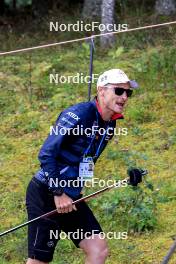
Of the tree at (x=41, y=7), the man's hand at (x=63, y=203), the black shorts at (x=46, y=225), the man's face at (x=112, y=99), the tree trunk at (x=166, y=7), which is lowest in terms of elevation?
the black shorts at (x=46, y=225)

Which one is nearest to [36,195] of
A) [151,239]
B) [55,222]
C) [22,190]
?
[55,222]

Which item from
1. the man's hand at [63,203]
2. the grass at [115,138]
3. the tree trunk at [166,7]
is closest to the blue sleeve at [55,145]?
the man's hand at [63,203]

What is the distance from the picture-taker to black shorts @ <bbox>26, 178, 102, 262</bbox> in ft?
13.9

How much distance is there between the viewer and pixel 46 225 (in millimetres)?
4227

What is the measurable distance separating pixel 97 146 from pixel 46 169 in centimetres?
47

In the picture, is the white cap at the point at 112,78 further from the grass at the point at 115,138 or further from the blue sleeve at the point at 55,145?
the grass at the point at 115,138

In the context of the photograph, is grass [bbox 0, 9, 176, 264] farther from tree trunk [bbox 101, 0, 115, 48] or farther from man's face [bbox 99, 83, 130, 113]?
man's face [bbox 99, 83, 130, 113]

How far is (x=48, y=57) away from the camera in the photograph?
10.5 metres

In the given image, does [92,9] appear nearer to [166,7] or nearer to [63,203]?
[166,7]

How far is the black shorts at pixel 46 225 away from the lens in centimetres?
424

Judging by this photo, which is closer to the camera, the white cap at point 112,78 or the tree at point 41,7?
the white cap at point 112,78

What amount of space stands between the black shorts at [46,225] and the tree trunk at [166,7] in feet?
26.0

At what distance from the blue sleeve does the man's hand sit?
0.19m

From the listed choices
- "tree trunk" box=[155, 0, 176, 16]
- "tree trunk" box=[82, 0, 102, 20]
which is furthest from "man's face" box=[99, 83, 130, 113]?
"tree trunk" box=[82, 0, 102, 20]
